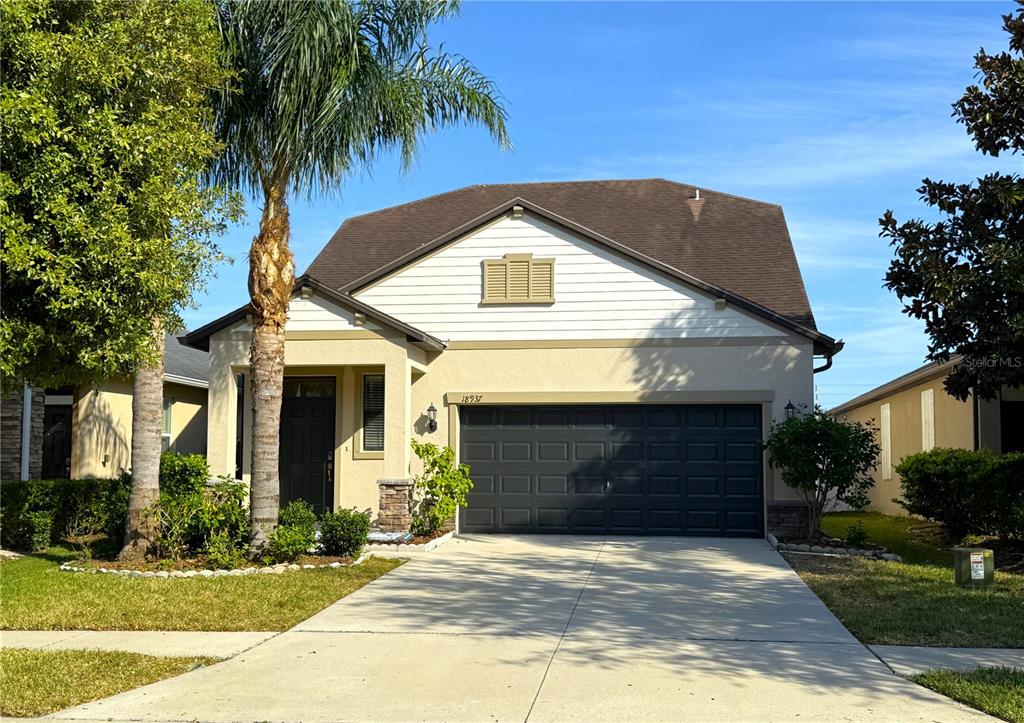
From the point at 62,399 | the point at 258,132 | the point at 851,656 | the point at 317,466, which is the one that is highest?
the point at 258,132

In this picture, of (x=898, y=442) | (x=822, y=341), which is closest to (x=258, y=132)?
(x=822, y=341)

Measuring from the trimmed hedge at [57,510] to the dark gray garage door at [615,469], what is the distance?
231 inches

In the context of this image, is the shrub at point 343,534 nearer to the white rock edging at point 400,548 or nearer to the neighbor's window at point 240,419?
the white rock edging at point 400,548

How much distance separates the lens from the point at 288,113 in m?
13.0

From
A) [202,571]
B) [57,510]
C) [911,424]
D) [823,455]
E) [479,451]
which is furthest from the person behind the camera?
[911,424]

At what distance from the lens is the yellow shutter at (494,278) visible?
58.0ft

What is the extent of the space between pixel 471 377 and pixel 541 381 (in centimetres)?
125

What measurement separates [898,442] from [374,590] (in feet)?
56.2

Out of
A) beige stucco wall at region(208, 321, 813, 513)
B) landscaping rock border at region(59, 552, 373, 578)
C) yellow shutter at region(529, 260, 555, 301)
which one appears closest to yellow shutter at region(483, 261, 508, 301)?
yellow shutter at region(529, 260, 555, 301)

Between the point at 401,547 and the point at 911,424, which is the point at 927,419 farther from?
the point at 401,547

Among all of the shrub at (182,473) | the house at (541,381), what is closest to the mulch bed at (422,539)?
the house at (541,381)

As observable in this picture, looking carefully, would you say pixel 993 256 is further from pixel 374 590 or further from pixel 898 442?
pixel 898 442

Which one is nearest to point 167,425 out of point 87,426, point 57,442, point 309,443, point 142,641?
point 87,426

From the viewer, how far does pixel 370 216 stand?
2323 cm
